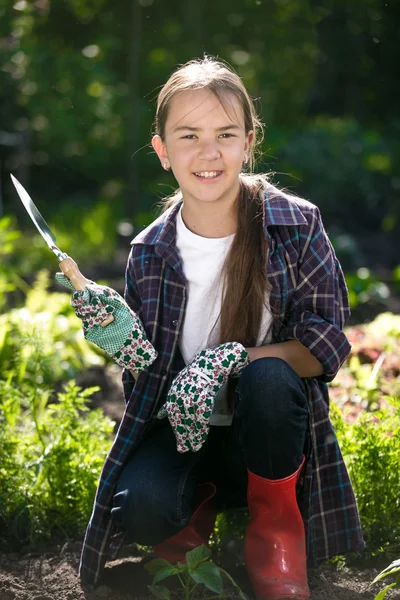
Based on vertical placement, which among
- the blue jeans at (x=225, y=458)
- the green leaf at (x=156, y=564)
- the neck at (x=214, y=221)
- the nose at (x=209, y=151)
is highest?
the nose at (x=209, y=151)

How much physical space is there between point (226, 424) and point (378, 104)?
5.02m

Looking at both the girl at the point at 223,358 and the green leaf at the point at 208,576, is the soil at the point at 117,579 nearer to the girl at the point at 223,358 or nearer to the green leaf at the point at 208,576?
the girl at the point at 223,358

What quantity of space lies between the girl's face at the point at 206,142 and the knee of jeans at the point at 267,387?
1.46ft

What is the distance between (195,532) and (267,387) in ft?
1.59

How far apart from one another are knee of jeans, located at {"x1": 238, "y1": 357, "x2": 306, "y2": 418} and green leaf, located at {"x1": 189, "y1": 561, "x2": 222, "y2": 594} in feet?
1.10

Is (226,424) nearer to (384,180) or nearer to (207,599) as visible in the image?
(207,599)

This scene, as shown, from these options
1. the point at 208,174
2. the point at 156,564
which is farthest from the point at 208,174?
the point at 156,564

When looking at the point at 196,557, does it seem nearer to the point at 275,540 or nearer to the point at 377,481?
the point at 275,540

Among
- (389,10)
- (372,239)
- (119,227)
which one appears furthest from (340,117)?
(389,10)

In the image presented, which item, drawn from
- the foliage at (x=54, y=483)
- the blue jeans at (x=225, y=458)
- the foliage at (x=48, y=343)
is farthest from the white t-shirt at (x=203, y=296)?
the foliage at (x=48, y=343)

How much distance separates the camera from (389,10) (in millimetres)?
4359

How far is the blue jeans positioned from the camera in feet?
5.76

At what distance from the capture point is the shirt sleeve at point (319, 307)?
1.88 metres

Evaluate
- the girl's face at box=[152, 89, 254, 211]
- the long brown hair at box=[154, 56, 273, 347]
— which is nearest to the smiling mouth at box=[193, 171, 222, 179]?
the girl's face at box=[152, 89, 254, 211]
